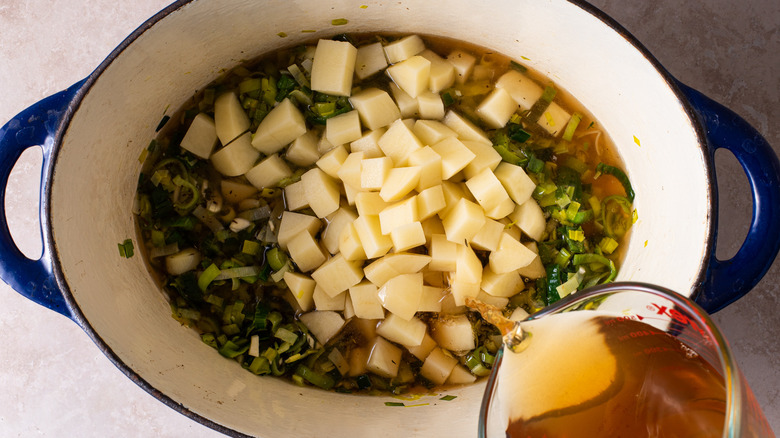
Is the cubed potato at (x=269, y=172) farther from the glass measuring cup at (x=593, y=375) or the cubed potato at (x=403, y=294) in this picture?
the glass measuring cup at (x=593, y=375)

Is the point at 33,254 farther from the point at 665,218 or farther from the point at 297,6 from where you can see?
the point at 665,218

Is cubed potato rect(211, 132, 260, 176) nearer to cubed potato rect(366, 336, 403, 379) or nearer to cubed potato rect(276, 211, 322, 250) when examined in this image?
cubed potato rect(276, 211, 322, 250)

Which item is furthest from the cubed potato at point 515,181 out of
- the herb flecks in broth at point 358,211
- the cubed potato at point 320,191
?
the cubed potato at point 320,191

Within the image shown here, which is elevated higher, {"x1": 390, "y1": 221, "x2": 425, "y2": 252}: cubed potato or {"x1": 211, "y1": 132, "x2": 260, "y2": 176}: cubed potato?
{"x1": 211, "y1": 132, "x2": 260, "y2": 176}: cubed potato

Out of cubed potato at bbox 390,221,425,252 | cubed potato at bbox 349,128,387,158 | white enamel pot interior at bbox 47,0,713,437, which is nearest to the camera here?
white enamel pot interior at bbox 47,0,713,437

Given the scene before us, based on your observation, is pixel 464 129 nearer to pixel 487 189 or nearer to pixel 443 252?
pixel 487 189

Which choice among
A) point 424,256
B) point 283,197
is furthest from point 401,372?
point 283,197

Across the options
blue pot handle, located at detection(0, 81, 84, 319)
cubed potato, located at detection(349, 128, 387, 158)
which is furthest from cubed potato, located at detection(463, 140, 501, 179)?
blue pot handle, located at detection(0, 81, 84, 319)
